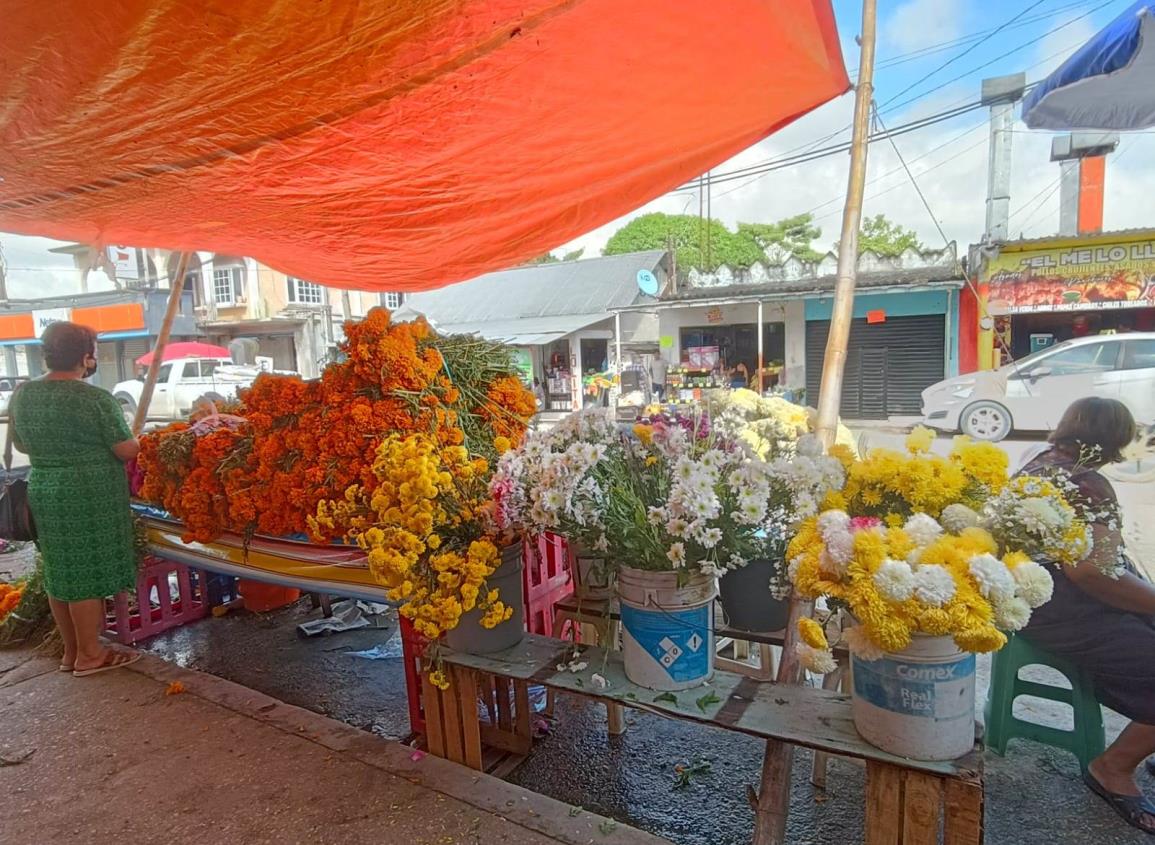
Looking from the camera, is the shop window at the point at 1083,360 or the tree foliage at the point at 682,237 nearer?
the shop window at the point at 1083,360

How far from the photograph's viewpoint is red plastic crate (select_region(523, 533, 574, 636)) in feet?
9.51

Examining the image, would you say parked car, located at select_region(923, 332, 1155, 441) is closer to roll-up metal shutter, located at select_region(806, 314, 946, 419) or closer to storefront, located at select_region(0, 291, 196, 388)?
roll-up metal shutter, located at select_region(806, 314, 946, 419)

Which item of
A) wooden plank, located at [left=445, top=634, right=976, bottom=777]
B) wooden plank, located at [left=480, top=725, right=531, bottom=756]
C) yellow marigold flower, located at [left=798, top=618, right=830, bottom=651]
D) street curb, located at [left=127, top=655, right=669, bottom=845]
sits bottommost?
wooden plank, located at [left=480, top=725, right=531, bottom=756]

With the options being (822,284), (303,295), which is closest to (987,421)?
(822,284)

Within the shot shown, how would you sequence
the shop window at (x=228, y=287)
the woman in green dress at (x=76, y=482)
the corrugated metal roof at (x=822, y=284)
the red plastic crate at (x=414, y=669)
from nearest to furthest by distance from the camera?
the red plastic crate at (x=414, y=669)
the woman in green dress at (x=76, y=482)
the corrugated metal roof at (x=822, y=284)
the shop window at (x=228, y=287)

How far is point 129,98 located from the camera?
6.17ft

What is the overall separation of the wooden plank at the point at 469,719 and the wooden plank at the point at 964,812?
56.9 inches

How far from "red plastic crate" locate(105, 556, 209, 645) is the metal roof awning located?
13.3 meters

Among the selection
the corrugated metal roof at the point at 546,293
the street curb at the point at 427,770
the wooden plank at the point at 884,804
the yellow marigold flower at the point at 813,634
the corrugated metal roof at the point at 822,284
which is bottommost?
the street curb at the point at 427,770

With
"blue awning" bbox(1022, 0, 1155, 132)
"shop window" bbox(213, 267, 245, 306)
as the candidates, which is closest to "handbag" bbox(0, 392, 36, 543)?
"blue awning" bbox(1022, 0, 1155, 132)

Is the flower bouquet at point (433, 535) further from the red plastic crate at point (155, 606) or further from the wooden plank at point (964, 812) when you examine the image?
the red plastic crate at point (155, 606)

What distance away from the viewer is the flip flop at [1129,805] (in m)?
2.04

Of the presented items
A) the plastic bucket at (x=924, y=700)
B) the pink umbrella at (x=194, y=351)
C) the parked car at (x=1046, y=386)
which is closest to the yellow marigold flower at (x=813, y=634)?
the plastic bucket at (x=924, y=700)

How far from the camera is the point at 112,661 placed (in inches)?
Answer: 133
